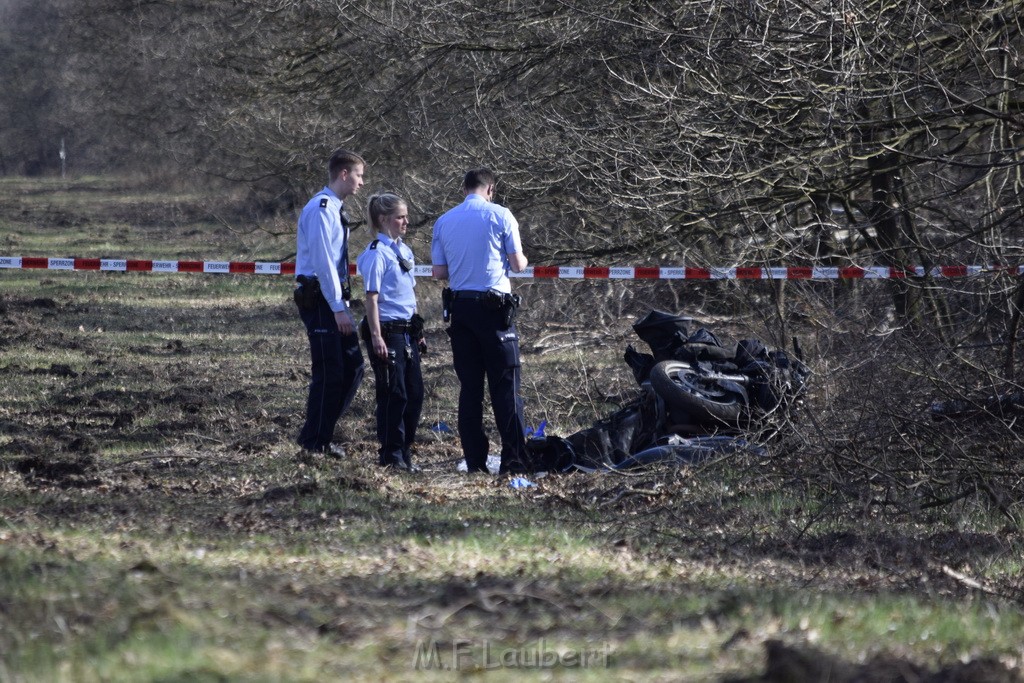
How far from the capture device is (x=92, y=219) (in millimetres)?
35188

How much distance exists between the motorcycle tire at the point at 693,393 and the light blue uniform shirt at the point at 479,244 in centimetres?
129

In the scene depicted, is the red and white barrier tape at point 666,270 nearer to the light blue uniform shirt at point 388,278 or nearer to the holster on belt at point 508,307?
the holster on belt at point 508,307

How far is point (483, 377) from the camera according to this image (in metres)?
8.39

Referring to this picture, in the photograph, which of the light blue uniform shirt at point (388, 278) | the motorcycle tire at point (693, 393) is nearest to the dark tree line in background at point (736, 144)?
the motorcycle tire at point (693, 393)

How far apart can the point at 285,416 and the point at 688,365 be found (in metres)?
3.45

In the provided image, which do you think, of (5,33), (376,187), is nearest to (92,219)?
(5,33)

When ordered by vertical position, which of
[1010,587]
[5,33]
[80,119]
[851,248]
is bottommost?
[1010,587]

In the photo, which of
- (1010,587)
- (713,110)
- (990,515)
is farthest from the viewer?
(713,110)

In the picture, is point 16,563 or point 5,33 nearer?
point 16,563

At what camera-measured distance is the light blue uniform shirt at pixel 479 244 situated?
320 inches

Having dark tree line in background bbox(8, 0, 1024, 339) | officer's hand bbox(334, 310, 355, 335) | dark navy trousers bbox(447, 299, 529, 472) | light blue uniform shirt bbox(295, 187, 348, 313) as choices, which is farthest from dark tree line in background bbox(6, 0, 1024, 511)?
officer's hand bbox(334, 310, 355, 335)

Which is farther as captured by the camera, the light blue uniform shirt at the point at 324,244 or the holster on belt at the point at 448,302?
the holster on belt at the point at 448,302

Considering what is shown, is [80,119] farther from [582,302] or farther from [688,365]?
[688,365]

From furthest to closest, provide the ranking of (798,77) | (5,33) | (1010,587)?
(5,33), (798,77), (1010,587)
